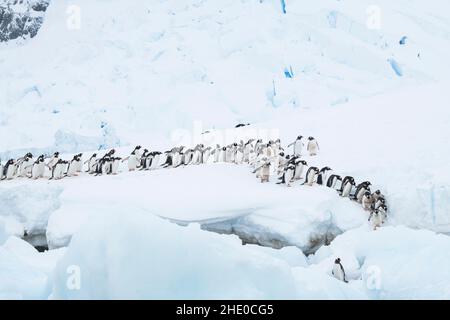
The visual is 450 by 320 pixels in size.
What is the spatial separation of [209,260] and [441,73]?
22946 mm

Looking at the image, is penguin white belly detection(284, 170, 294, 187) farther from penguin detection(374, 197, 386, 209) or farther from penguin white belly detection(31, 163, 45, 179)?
penguin white belly detection(31, 163, 45, 179)

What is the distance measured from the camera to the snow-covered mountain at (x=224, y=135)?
4258 millimetres

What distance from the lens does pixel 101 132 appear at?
837 inches

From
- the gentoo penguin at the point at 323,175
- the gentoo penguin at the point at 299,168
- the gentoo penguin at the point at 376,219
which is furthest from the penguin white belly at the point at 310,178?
the gentoo penguin at the point at 376,219

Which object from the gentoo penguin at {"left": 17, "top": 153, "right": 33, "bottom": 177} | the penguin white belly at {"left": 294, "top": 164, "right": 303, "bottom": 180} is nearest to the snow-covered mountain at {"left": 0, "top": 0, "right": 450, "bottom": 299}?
the penguin white belly at {"left": 294, "top": 164, "right": 303, "bottom": 180}

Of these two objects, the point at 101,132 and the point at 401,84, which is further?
the point at 401,84

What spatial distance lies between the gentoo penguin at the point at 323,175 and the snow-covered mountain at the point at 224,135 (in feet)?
1.66

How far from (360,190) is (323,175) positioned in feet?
3.38

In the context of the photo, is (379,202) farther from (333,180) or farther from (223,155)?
(223,155)

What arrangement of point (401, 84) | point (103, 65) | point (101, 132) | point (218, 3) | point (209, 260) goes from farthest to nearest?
point (218, 3) < point (103, 65) < point (401, 84) < point (101, 132) < point (209, 260)

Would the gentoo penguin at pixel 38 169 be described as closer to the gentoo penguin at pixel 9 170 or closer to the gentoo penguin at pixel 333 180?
the gentoo penguin at pixel 9 170
